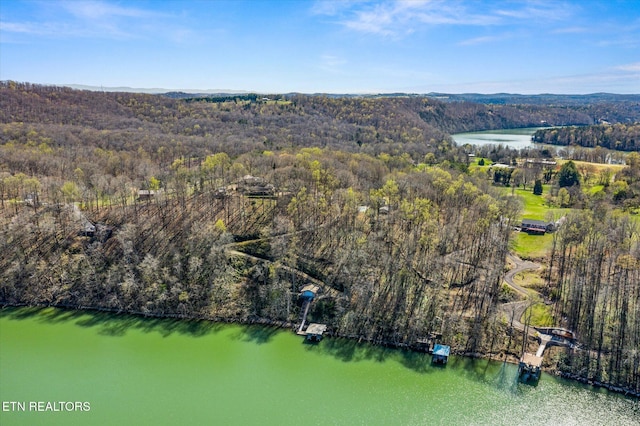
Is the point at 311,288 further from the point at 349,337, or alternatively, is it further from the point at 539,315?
the point at 539,315

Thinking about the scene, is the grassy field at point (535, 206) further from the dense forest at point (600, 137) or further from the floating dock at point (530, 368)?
the dense forest at point (600, 137)

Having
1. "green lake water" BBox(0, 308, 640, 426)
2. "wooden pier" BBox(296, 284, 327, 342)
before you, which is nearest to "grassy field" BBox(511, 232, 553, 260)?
"green lake water" BBox(0, 308, 640, 426)

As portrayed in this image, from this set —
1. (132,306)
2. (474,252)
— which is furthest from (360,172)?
(132,306)

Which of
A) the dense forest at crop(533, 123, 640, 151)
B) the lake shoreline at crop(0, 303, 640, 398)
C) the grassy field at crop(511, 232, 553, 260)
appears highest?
the dense forest at crop(533, 123, 640, 151)

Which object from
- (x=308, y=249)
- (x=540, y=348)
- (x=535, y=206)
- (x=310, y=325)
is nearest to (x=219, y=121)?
(x=308, y=249)

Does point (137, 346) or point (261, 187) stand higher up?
point (261, 187)

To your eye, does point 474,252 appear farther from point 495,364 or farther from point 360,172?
point 360,172

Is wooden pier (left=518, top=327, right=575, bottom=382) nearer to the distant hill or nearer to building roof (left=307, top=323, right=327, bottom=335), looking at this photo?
building roof (left=307, top=323, right=327, bottom=335)
